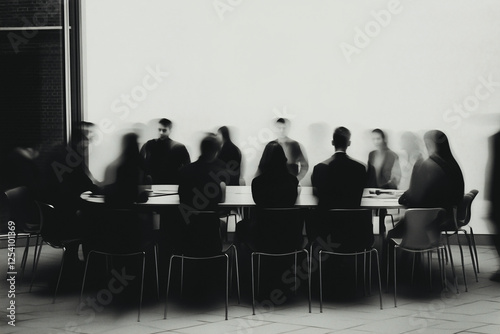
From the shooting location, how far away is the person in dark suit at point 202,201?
4.74 meters

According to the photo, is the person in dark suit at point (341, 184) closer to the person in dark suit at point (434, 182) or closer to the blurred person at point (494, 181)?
the person in dark suit at point (434, 182)

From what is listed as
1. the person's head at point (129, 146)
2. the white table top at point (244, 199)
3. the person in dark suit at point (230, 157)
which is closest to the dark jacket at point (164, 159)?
the person in dark suit at point (230, 157)

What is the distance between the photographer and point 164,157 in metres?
7.80

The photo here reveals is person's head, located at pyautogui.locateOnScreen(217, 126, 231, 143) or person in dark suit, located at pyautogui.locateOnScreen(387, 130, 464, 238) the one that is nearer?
person in dark suit, located at pyautogui.locateOnScreen(387, 130, 464, 238)

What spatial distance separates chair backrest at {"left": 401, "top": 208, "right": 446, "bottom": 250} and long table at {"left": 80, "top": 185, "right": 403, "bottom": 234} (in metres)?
0.27

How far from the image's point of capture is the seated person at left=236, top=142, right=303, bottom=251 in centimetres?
490

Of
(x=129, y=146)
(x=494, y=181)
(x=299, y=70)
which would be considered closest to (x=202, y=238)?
(x=129, y=146)

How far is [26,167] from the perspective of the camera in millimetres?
7082

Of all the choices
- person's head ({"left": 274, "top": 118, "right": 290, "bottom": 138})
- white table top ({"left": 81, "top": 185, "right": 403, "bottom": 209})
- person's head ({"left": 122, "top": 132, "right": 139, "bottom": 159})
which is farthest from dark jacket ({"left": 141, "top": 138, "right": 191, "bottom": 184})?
person's head ({"left": 122, "top": 132, "right": 139, "bottom": 159})

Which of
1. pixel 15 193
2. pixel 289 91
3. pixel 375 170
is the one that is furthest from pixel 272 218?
pixel 289 91

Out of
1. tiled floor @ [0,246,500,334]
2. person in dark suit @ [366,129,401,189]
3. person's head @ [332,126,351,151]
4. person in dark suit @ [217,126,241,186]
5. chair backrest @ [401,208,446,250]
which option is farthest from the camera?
person in dark suit @ [217,126,241,186]

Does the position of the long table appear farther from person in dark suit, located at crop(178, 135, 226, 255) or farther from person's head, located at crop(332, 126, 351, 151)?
person's head, located at crop(332, 126, 351, 151)

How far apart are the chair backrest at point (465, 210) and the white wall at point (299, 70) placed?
2133 mm

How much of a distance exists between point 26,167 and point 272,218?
3.35 m
